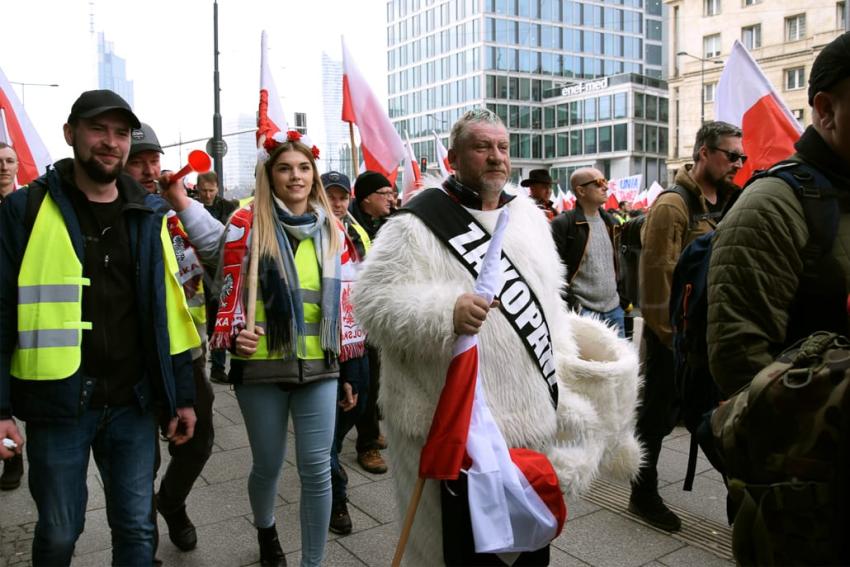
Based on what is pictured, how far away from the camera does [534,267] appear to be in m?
2.65

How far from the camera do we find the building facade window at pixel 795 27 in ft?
160

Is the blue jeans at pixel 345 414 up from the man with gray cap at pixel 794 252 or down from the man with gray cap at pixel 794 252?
down

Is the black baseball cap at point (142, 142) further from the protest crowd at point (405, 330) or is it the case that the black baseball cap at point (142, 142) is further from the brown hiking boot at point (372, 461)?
the brown hiking boot at point (372, 461)

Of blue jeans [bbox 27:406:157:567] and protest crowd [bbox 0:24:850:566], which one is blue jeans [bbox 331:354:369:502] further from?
blue jeans [bbox 27:406:157:567]

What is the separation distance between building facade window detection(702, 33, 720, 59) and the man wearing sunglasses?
56.0 meters

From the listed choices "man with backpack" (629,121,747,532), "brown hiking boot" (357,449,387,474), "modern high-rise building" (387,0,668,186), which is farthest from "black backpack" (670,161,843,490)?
"modern high-rise building" (387,0,668,186)

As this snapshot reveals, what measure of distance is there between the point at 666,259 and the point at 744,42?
56135mm

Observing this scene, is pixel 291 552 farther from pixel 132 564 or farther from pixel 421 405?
pixel 421 405

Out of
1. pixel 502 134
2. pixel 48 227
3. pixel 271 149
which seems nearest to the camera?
pixel 48 227

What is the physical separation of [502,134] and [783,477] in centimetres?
163

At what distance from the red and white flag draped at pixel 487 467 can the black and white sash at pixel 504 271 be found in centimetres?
16

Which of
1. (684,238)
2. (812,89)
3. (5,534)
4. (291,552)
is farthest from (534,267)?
(5,534)

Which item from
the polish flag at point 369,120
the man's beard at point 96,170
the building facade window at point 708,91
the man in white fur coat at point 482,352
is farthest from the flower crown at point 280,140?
the building facade window at point 708,91

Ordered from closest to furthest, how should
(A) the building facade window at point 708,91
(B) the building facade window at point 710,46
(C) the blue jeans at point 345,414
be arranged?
1. (C) the blue jeans at point 345,414
2. (A) the building facade window at point 708,91
3. (B) the building facade window at point 710,46
